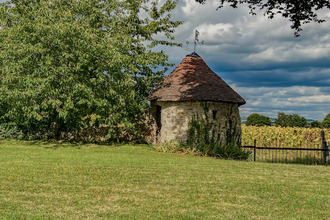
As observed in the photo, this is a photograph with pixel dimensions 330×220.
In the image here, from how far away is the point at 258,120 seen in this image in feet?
149

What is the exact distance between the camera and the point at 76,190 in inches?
326

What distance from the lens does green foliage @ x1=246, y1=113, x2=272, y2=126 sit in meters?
45.0

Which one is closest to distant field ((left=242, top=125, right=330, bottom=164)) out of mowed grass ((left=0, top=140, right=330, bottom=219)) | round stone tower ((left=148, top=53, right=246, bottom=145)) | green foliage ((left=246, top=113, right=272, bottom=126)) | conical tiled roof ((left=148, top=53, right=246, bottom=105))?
round stone tower ((left=148, top=53, right=246, bottom=145))

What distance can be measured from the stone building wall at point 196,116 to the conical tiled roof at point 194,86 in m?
0.43

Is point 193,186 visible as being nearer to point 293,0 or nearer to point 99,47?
point 293,0

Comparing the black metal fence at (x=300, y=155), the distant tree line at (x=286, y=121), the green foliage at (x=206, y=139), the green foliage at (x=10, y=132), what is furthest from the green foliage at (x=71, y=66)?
the distant tree line at (x=286, y=121)

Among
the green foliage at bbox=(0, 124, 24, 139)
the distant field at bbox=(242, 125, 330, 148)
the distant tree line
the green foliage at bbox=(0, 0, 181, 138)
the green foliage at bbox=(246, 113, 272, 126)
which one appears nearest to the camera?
the green foliage at bbox=(0, 0, 181, 138)

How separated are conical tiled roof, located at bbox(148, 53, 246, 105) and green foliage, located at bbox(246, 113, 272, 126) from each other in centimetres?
2660

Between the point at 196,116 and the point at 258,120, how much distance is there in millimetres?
29687

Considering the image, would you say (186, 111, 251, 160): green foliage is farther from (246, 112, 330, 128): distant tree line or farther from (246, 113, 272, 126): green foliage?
(246, 113, 272, 126): green foliage

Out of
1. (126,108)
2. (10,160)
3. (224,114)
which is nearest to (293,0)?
(224,114)

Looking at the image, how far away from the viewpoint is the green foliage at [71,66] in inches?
648

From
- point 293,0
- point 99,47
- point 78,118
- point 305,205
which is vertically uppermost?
point 293,0

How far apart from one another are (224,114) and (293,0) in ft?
23.8
